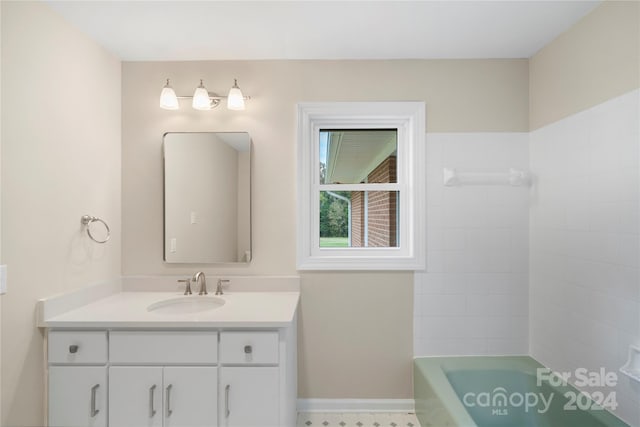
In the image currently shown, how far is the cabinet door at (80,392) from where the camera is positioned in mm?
1640

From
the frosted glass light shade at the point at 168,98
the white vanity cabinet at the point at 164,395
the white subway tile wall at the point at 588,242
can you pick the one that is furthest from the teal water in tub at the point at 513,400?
the frosted glass light shade at the point at 168,98

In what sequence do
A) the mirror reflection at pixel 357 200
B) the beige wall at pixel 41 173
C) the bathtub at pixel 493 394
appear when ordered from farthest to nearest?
the mirror reflection at pixel 357 200
the bathtub at pixel 493 394
the beige wall at pixel 41 173

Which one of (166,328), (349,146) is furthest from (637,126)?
(166,328)

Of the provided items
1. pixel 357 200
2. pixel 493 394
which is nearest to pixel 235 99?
pixel 357 200

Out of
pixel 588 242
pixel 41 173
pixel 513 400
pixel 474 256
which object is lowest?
pixel 513 400

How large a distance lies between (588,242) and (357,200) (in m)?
1.30

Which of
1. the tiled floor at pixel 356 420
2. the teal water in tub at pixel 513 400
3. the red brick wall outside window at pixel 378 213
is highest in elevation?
the red brick wall outside window at pixel 378 213

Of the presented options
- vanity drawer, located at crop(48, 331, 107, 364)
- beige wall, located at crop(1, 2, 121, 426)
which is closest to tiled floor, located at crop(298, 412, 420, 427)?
vanity drawer, located at crop(48, 331, 107, 364)

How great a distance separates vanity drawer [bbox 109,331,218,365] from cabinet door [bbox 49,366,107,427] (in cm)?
13

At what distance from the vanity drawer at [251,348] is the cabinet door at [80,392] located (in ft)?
1.94

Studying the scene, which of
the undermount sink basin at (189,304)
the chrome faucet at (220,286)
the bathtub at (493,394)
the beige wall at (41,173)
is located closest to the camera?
the beige wall at (41,173)

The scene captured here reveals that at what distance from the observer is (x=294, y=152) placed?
2219 mm

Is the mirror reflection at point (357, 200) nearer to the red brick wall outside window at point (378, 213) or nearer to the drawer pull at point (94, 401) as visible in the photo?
the red brick wall outside window at point (378, 213)

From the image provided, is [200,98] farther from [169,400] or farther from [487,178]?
[487,178]
